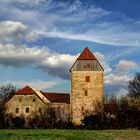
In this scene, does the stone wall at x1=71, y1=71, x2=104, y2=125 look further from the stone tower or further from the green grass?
the green grass

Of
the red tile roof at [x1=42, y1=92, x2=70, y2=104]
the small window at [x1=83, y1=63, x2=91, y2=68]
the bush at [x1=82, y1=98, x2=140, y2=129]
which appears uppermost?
the small window at [x1=83, y1=63, x2=91, y2=68]

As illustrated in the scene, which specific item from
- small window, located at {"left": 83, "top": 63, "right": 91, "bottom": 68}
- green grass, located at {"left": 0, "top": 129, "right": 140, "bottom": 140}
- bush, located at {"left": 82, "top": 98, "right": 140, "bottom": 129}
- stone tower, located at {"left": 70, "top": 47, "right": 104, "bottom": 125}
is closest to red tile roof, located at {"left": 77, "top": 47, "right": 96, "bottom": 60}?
stone tower, located at {"left": 70, "top": 47, "right": 104, "bottom": 125}

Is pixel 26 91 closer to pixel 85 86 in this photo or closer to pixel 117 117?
pixel 85 86

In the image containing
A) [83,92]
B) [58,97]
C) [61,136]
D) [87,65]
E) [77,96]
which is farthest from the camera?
[58,97]

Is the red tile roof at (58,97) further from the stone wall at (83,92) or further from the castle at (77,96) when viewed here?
the stone wall at (83,92)

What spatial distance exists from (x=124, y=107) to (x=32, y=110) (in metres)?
24.3

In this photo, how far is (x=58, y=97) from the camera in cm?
10031

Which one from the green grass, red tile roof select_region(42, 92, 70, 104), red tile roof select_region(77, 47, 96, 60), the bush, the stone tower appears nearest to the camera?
the green grass

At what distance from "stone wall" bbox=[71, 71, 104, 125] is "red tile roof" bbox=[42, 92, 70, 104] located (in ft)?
21.0

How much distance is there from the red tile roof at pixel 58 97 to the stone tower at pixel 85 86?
649 cm

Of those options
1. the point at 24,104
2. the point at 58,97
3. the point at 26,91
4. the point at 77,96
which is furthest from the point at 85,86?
the point at 24,104

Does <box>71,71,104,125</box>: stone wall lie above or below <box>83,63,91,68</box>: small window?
below

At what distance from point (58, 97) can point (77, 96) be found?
11009 mm

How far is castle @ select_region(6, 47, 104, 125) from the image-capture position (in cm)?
8862
